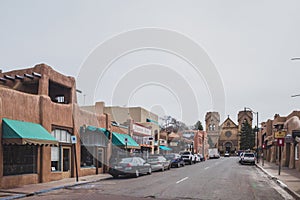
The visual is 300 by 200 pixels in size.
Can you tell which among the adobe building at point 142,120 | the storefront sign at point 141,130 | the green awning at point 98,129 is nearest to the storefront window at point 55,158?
the green awning at point 98,129

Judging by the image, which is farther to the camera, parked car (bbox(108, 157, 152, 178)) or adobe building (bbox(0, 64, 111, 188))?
parked car (bbox(108, 157, 152, 178))

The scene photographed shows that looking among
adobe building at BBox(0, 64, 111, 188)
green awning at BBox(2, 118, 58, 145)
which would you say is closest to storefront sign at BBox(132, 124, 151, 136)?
adobe building at BBox(0, 64, 111, 188)

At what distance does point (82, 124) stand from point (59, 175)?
4323 mm

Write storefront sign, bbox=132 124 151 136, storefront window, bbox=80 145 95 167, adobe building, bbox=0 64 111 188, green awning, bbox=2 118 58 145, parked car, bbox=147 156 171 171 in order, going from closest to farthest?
green awning, bbox=2 118 58 145 < adobe building, bbox=0 64 111 188 < storefront window, bbox=80 145 95 167 < parked car, bbox=147 156 171 171 < storefront sign, bbox=132 124 151 136

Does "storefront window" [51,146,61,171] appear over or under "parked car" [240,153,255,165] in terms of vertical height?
over

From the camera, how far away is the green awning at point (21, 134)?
1733cm

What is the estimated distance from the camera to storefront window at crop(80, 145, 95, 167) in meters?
25.7

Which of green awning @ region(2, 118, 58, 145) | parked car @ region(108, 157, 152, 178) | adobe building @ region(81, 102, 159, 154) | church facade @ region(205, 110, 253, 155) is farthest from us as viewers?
church facade @ region(205, 110, 253, 155)

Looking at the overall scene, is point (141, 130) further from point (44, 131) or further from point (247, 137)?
point (247, 137)

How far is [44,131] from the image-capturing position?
19.9 meters

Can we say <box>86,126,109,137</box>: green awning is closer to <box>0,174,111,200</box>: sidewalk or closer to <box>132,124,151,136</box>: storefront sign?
<box>0,174,111,200</box>: sidewalk

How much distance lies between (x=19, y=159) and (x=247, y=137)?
104 meters

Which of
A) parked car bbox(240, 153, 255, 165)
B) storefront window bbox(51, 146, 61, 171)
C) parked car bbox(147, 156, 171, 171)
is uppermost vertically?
storefront window bbox(51, 146, 61, 171)

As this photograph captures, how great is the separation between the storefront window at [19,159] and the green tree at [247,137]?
103 metres
